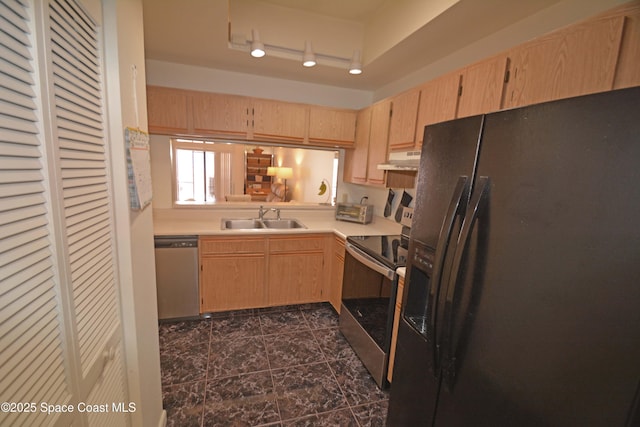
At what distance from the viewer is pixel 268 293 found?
2816 millimetres

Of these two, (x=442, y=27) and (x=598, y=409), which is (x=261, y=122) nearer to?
Result: (x=442, y=27)

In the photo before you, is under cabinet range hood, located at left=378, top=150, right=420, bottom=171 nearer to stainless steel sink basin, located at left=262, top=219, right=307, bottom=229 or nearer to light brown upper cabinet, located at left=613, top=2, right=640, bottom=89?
light brown upper cabinet, located at left=613, top=2, right=640, bottom=89

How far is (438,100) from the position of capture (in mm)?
1926

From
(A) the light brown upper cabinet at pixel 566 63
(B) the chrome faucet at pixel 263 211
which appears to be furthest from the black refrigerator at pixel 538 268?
(B) the chrome faucet at pixel 263 211

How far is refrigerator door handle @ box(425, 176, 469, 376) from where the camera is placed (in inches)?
39.9

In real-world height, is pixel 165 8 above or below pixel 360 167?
above

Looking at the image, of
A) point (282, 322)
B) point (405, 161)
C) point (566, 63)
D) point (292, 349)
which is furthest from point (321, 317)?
point (566, 63)

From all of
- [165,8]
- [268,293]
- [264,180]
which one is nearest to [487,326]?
[268,293]

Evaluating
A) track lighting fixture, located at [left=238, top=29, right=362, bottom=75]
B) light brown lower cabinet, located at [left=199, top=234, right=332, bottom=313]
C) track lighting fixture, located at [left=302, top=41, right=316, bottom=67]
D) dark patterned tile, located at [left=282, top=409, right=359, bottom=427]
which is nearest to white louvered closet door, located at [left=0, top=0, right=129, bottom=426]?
dark patterned tile, located at [left=282, top=409, right=359, bottom=427]

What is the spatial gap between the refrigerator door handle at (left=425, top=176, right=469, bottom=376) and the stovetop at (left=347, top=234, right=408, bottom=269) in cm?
66

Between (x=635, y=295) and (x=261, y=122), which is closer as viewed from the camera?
(x=635, y=295)

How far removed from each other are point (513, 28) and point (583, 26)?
84 centimetres

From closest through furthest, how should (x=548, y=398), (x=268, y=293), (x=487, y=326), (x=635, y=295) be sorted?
(x=635, y=295) < (x=548, y=398) < (x=487, y=326) < (x=268, y=293)

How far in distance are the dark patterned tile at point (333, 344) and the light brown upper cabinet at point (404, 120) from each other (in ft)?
5.92
